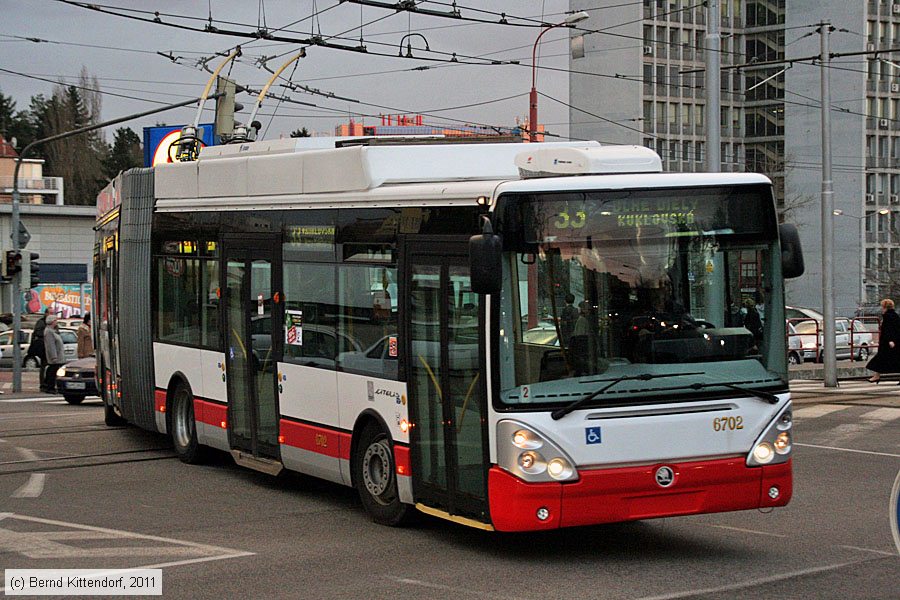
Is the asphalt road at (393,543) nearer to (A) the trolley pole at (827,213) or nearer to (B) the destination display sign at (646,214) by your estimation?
(B) the destination display sign at (646,214)

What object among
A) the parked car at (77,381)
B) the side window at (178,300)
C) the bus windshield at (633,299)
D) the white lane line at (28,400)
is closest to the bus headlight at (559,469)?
the bus windshield at (633,299)

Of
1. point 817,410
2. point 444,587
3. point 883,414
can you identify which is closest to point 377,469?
point 444,587

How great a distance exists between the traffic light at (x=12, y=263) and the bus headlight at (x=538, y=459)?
1025 inches

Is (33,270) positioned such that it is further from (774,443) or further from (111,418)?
(774,443)

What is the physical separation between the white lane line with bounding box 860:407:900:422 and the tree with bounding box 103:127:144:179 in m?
102

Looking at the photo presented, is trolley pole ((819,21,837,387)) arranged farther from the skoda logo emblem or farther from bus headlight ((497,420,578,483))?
bus headlight ((497,420,578,483))

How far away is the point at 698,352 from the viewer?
351 inches

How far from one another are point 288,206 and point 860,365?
90.9 feet

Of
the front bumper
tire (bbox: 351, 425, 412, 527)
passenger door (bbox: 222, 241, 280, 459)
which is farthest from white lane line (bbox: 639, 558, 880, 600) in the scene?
passenger door (bbox: 222, 241, 280, 459)

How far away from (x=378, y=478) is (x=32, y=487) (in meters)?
4.04

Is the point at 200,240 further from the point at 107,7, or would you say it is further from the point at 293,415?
the point at 107,7

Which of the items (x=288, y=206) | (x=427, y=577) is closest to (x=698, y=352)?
(x=427, y=577)

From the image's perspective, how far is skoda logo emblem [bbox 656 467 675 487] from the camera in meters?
8.67

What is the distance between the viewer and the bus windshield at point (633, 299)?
8.66 metres
